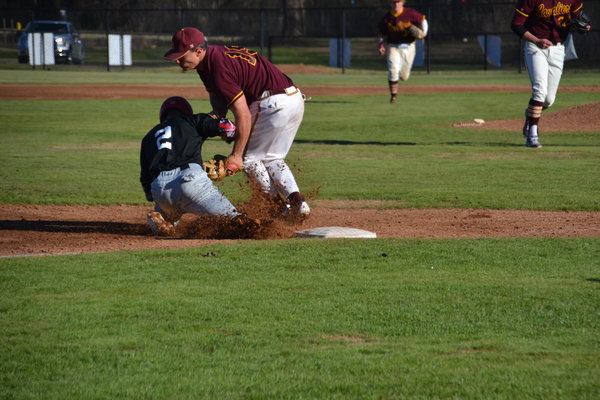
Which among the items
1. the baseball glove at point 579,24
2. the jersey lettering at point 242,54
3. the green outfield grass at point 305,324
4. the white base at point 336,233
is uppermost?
the baseball glove at point 579,24

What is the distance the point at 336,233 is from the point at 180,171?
1398mm

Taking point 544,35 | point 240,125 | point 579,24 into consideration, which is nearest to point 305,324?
point 240,125

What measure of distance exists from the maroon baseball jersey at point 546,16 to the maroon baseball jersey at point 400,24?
26.8 feet

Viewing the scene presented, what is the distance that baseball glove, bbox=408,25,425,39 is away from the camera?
2205cm

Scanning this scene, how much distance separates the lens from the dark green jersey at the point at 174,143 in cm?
795

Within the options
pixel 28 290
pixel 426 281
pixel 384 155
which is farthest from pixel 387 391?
pixel 384 155

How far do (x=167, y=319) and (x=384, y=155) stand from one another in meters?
9.95

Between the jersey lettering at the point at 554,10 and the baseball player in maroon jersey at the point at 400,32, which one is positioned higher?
the jersey lettering at the point at 554,10

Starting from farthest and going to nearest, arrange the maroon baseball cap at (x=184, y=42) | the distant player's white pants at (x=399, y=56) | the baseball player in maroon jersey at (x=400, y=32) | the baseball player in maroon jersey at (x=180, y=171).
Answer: the distant player's white pants at (x=399, y=56) < the baseball player in maroon jersey at (x=400, y=32) < the baseball player in maroon jersey at (x=180, y=171) < the maroon baseball cap at (x=184, y=42)

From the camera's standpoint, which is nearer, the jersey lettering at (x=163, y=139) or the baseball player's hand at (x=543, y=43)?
the jersey lettering at (x=163, y=139)

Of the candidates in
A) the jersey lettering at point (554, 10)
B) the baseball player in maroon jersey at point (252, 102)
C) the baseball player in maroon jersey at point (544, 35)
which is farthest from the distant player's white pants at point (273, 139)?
the jersey lettering at point (554, 10)

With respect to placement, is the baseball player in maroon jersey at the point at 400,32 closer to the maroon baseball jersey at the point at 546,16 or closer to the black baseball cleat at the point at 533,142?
the black baseball cleat at the point at 533,142

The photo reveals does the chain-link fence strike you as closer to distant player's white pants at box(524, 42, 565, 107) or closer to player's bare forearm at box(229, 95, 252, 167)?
distant player's white pants at box(524, 42, 565, 107)

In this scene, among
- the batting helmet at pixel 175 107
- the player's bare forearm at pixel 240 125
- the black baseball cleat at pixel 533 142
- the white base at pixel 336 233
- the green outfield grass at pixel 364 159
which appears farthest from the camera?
the black baseball cleat at pixel 533 142
